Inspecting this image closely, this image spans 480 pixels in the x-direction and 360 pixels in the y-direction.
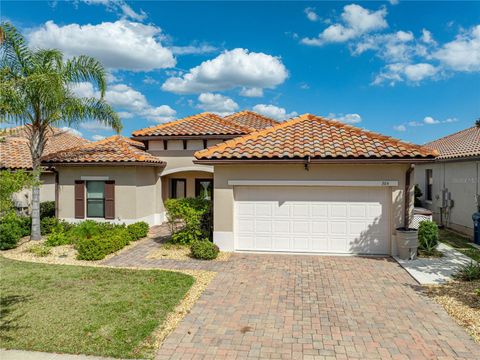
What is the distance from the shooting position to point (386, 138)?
12.5 metres

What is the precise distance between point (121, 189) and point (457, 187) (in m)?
16.9

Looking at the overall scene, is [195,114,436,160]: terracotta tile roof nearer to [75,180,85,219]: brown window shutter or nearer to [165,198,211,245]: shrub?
[165,198,211,245]: shrub

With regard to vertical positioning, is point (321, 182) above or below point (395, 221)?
above

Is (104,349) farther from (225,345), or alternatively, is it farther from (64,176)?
(64,176)

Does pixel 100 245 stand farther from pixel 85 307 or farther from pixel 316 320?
pixel 316 320

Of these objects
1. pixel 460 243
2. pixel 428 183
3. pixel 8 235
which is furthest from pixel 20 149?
pixel 428 183

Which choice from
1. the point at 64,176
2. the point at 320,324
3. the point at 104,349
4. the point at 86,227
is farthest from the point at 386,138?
the point at 64,176

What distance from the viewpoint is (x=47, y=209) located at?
57.1 feet

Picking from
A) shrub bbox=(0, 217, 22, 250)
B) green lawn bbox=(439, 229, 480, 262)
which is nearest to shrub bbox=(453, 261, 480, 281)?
green lawn bbox=(439, 229, 480, 262)

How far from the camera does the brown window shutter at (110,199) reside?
16344mm

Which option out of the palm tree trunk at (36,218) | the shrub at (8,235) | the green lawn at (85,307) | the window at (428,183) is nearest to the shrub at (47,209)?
the palm tree trunk at (36,218)

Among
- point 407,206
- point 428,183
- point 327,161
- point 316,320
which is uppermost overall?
point 327,161

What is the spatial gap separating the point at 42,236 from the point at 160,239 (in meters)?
5.38

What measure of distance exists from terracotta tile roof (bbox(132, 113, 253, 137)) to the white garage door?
21.5 ft
